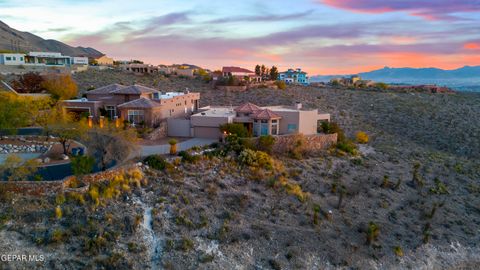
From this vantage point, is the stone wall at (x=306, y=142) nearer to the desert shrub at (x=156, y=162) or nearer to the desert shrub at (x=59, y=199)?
the desert shrub at (x=156, y=162)

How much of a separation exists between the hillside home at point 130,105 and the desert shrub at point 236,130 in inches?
278

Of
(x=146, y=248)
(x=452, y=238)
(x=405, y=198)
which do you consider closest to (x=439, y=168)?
(x=405, y=198)

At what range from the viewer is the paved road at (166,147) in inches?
1099

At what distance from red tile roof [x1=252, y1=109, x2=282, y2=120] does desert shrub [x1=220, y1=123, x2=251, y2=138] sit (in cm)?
219

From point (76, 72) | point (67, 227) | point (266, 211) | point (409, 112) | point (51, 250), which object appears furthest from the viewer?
point (76, 72)

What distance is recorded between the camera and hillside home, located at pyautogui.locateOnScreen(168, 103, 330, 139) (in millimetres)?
34344

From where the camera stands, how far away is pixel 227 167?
2748 cm

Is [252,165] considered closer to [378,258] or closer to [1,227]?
[378,258]

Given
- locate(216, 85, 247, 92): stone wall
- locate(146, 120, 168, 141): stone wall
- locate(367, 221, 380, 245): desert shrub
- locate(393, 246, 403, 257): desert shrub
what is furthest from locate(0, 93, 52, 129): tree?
locate(216, 85, 247, 92): stone wall

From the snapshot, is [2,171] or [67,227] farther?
[2,171]

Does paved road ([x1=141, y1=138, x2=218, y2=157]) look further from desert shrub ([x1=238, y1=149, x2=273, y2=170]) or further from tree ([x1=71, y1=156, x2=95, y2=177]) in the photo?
tree ([x1=71, y1=156, x2=95, y2=177])

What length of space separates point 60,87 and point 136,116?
472 inches

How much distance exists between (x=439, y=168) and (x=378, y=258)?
18.2m

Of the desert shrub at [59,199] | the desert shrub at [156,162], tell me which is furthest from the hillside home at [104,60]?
the desert shrub at [59,199]
